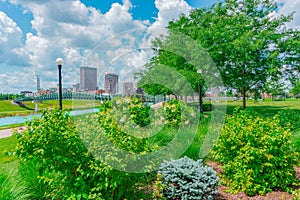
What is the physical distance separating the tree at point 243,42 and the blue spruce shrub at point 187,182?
375 inches

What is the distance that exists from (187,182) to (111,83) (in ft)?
11.4

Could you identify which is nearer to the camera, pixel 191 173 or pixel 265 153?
pixel 191 173

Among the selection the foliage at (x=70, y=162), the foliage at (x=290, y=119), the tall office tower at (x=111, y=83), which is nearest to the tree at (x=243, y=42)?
the foliage at (x=290, y=119)

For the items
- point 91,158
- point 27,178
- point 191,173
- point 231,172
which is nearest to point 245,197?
point 231,172

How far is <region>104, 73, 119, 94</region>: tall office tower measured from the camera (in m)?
5.54

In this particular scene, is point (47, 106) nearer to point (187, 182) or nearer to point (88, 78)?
point (88, 78)

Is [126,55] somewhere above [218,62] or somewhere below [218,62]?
below

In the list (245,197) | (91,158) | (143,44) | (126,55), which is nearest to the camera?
(91,158)

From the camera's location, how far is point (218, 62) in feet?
43.2

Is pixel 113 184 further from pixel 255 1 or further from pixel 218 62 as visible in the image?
pixel 255 1

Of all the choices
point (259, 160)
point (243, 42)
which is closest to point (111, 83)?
point (259, 160)

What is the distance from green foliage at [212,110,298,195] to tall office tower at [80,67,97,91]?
3.26 meters

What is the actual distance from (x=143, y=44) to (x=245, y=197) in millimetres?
4327

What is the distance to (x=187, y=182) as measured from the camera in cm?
311
